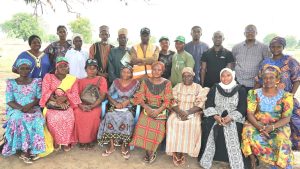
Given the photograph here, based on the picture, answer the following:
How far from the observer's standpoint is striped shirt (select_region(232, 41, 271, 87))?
5.49 m

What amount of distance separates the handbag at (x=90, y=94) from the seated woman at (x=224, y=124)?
220 centimetres

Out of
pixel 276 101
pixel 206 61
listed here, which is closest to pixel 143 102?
pixel 206 61

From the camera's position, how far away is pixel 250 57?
218 inches

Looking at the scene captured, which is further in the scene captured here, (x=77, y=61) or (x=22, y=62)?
(x=77, y=61)

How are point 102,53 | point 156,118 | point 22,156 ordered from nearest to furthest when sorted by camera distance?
1. point 22,156
2. point 156,118
3. point 102,53

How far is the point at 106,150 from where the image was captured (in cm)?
512

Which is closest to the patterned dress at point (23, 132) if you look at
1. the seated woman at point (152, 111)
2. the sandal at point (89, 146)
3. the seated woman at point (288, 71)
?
the sandal at point (89, 146)

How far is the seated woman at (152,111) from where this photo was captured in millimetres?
4980

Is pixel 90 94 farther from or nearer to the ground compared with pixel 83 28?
nearer to the ground

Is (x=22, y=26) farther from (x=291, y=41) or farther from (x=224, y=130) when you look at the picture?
(x=291, y=41)

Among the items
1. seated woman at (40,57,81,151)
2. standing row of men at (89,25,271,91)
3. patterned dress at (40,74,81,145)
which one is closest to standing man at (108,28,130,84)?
standing row of men at (89,25,271,91)

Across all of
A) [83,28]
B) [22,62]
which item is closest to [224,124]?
[22,62]

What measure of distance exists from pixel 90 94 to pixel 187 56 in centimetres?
220

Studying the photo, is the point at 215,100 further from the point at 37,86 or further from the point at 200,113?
the point at 37,86
